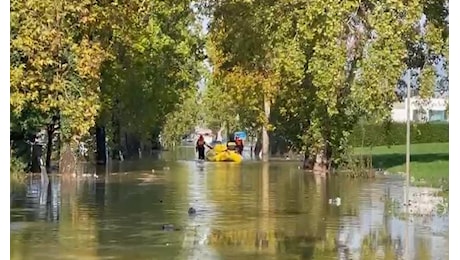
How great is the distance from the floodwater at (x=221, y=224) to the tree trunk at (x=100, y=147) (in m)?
12.4

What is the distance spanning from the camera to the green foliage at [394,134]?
30125mm

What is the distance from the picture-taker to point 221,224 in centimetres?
1434

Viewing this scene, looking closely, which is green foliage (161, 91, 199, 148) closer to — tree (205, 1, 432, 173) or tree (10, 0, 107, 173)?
tree (205, 1, 432, 173)

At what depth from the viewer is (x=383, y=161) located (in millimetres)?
35125

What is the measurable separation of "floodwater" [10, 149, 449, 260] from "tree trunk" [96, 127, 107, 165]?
12.4 m

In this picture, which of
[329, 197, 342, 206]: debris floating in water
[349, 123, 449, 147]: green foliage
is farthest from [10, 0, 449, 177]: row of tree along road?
[329, 197, 342, 206]: debris floating in water

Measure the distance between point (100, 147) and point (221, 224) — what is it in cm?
2245

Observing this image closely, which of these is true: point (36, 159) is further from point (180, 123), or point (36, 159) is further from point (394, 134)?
point (180, 123)

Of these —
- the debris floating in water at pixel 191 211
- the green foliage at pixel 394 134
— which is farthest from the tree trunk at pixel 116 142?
the debris floating in water at pixel 191 211

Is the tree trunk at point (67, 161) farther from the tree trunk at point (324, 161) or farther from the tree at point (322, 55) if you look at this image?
the tree trunk at point (324, 161)

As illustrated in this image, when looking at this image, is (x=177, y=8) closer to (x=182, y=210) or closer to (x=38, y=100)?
(x=38, y=100)

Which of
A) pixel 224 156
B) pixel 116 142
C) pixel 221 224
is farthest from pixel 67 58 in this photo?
pixel 224 156

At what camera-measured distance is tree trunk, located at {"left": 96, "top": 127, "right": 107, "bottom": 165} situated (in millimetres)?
35641

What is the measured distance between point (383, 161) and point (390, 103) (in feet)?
32.6
